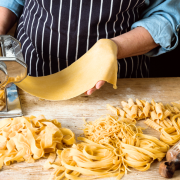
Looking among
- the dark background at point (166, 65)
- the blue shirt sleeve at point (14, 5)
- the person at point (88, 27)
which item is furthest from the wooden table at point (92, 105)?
the dark background at point (166, 65)

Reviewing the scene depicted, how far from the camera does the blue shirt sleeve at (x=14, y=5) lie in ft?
6.10

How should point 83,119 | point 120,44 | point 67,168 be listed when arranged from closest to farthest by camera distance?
point 67,168 < point 83,119 < point 120,44

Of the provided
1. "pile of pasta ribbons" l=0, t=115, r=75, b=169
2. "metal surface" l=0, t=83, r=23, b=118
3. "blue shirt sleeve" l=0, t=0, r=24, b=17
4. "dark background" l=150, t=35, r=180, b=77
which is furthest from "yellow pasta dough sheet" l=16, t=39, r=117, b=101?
"dark background" l=150, t=35, r=180, b=77

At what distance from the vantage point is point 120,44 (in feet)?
5.33

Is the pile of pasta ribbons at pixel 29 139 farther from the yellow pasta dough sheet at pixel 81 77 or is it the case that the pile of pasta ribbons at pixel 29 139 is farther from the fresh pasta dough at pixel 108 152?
the yellow pasta dough sheet at pixel 81 77

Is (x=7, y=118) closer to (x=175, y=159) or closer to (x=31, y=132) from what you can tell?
(x=31, y=132)

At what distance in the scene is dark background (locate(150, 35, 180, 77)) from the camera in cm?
294

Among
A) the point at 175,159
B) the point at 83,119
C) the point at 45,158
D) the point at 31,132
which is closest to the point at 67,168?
the point at 45,158

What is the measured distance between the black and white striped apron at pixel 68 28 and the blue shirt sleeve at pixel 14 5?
77mm

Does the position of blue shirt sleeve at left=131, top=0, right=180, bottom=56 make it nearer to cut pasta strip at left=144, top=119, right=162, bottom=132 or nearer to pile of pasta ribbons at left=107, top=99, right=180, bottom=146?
pile of pasta ribbons at left=107, top=99, right=180, bottom=146

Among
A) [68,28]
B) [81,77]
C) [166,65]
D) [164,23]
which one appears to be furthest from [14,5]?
[166,65]

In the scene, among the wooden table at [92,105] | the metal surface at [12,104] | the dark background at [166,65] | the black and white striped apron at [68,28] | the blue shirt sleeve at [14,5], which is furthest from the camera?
→ the dark background at [166,65]

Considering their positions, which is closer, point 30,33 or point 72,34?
point 72,34

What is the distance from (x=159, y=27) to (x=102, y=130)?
87cm
